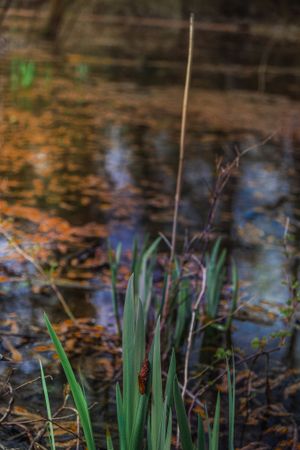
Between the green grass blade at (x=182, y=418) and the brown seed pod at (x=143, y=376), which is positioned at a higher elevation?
the brown seed pod at (x=143, y=376)

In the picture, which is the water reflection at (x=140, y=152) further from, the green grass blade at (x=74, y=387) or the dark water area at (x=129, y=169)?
the green grass blade at (x=74, y=387)

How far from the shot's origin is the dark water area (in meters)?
4.21

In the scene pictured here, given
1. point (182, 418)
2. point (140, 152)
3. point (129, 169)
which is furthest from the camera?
point (140, 152)

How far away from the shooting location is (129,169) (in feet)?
24.9

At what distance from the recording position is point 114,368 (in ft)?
10.7

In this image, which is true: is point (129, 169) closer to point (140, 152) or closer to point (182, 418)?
point (140, 152)

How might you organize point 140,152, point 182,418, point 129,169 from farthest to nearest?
point 140,152
point 129,169
point 182,418

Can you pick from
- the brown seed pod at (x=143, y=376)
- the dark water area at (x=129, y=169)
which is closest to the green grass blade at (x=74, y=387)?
the brown seed pod at (x=143, y=376)

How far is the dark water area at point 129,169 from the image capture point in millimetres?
4211

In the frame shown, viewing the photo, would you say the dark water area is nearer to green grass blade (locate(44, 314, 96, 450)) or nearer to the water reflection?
the water reflection

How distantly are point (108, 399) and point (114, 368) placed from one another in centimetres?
29

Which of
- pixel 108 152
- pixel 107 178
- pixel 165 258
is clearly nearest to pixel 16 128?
pixel 108 152

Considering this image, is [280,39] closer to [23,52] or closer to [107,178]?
[23,52]

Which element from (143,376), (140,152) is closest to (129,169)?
(140,152)
